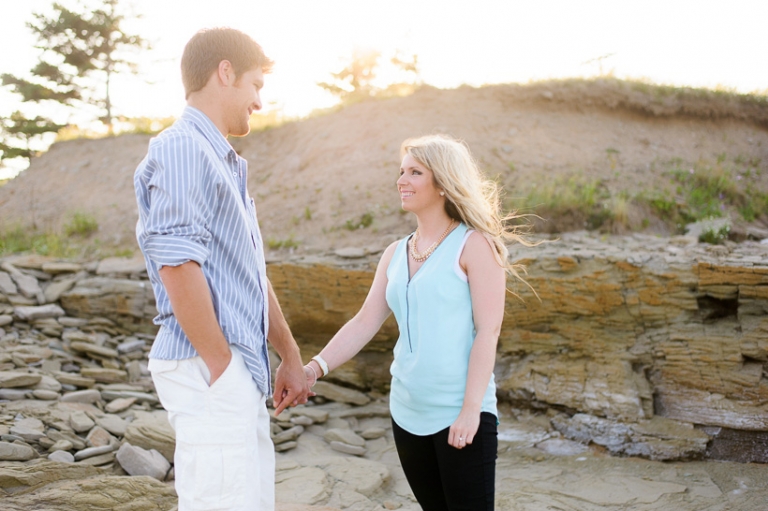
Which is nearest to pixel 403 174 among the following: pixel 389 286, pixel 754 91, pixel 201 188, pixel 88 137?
pixel 389 286

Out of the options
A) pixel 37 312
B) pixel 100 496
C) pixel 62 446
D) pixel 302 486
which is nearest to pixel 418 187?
pixel 100 496

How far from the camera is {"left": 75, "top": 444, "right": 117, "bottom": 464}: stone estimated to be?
4.81 meters

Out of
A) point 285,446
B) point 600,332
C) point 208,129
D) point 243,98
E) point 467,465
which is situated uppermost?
point 243,98

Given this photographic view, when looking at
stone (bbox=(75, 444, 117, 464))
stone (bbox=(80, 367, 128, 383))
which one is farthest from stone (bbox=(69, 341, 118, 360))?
stone (bbox=(75, 444, 117, 464))

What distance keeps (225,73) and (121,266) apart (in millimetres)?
7252

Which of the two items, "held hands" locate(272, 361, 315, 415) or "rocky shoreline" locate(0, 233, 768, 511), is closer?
"held hands" locate(272, 361, 315, 415)

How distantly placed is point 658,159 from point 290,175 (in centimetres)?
664

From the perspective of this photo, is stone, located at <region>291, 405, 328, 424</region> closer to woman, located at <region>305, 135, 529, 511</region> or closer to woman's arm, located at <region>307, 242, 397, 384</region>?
woman's arm, located at <region>307, 242, 397, 384</region>

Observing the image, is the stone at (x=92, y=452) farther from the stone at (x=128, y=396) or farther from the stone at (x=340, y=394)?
the stone at (x=340, y=394)

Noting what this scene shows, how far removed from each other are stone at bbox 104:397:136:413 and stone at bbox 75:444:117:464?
98 centimetres

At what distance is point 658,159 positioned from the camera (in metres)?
10.6

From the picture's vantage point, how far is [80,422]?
5.26 meters

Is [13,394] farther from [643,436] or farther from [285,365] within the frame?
[643,436]

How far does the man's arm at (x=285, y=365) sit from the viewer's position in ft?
8.75
